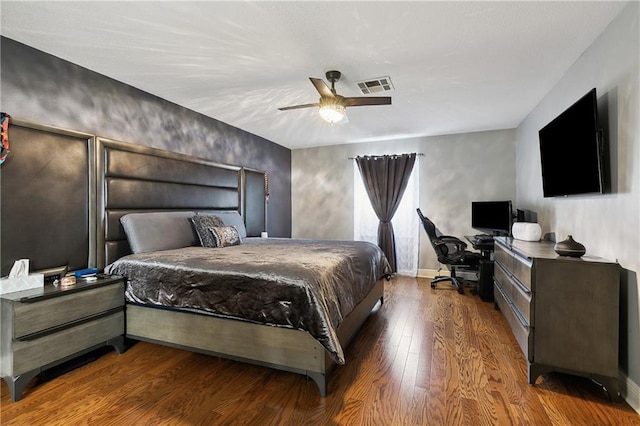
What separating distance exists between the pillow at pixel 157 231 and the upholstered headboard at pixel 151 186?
15 cm

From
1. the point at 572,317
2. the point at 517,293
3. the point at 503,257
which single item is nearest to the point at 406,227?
the point at 503,257

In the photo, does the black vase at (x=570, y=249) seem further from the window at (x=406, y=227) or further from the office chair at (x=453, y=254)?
the window at (x=406, y=227)

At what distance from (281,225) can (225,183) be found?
5.79ft

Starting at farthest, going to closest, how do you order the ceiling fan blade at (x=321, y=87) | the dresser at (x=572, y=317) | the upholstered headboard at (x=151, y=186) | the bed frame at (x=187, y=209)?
the upholstered headboard at (x=151, y=186) < the ceiling fan blade at (x=321, y=87) < the bed frame at (x=187, y=209) < the dresser at (x=572, y=317)

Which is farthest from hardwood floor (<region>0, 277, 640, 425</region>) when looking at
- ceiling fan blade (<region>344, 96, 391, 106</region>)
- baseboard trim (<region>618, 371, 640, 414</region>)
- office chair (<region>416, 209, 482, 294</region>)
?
ceiling fan blade (<region>344, 96, 391, 106</region>)

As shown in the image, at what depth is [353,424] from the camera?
1.62m

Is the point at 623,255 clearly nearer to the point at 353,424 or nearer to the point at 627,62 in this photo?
the point at 627,62

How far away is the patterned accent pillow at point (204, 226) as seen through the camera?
10.6 feet

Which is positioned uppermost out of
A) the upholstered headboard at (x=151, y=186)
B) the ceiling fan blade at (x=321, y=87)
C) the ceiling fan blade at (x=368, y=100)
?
the ceiling fan blade at (x=321, y=87)

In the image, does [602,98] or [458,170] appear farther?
[458,170]

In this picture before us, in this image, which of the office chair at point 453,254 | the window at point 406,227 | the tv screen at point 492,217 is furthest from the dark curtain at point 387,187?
the tv screen at point 492,217

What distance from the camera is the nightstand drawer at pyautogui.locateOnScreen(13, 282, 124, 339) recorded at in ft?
6.13

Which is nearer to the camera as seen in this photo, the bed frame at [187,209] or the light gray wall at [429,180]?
the bed frame at [187,209]

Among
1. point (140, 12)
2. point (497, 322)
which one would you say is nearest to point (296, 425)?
point (497, 322)
